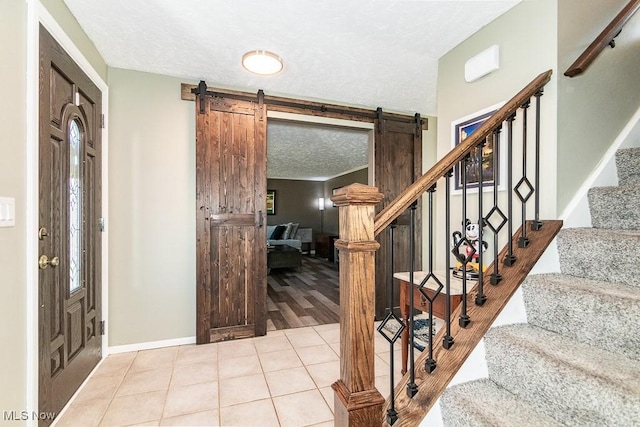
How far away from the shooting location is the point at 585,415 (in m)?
0.99

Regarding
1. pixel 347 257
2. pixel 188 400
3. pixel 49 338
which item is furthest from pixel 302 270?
pixel 347 257

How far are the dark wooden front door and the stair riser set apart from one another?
7.27 ft

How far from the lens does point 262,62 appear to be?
238 cm

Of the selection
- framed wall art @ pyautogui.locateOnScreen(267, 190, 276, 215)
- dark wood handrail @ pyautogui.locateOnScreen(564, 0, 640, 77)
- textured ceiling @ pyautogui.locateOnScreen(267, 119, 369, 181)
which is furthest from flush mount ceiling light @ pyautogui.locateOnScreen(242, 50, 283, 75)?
framed wall art @ pyautogui.locateOnScreen(267, 190, 276, 215)

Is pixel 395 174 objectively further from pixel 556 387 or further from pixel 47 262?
pixel 47 262

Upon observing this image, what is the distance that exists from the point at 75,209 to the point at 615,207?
322 cm

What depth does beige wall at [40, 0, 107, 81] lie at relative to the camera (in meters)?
1.71

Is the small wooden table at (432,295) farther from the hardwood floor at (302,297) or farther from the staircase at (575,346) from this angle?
the hardwood floor at (302,297)

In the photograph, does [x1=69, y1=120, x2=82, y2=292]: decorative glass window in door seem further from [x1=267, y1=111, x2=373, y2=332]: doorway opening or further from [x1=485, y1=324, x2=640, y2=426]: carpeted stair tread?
[x1=485, y1=324, x2=640, y2=426]: carpeted stair tread

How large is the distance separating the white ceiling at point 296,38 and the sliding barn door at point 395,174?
54 centimetres

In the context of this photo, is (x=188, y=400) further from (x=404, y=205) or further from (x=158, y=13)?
(x=158, y=13)
